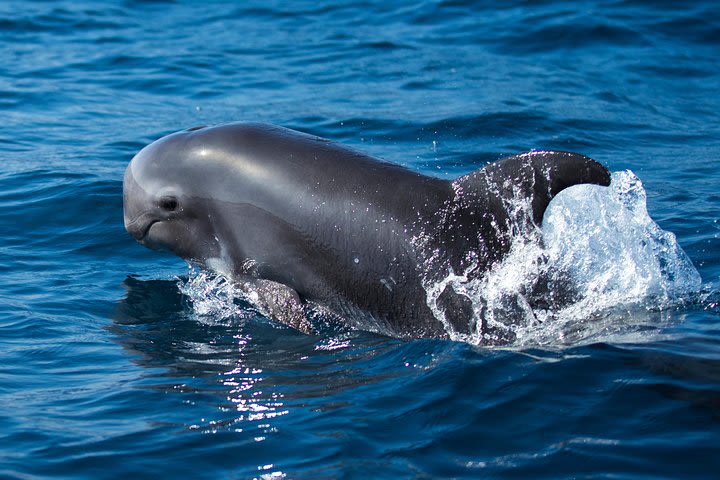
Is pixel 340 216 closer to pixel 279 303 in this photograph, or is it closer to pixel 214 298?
pixel 279 303

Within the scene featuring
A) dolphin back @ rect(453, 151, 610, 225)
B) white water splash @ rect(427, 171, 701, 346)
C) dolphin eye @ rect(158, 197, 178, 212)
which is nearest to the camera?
dolphin back @ rect(453, 151, 610, 225)

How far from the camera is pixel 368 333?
8.52m

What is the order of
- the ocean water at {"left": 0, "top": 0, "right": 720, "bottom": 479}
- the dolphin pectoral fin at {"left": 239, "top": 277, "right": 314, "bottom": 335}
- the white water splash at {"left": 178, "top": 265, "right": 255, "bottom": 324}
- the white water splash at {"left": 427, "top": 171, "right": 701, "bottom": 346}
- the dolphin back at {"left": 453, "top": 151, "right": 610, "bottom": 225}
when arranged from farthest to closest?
the white water splash at {"left": 178, "top": 265, "right": 255, "bottom": 324} → the dolphin pectoral fin at {"left": 239, "top": 277, "right": 314, "bottom": 335} → the white water splash at {"left": 427, "top": 171, "right": 701, "bottom": 346} → the dolphin back at {"left": 453, "top": 151, "right": 610, "bottom": 225} → the ocean water at {"left": 0, "top": 0, "right": 720, "bottom": 479}

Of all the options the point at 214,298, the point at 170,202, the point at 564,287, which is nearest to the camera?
the point at 564,287

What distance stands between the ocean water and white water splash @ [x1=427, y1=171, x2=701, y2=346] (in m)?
0.03

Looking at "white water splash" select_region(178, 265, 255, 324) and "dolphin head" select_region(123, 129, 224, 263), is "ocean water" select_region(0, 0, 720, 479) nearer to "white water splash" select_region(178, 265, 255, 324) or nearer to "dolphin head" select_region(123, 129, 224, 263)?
"white water splash" select_region(178, 265, 255, 324)

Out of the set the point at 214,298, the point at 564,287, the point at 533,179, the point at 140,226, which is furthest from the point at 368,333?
the point at 140,226

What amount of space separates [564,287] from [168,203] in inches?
143

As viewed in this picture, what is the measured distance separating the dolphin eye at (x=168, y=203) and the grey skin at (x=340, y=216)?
0.04ft

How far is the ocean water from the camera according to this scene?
6410 millimetres

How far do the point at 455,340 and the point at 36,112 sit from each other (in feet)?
37.1

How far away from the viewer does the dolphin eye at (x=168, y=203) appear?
9.39m

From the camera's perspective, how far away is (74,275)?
34.8ft

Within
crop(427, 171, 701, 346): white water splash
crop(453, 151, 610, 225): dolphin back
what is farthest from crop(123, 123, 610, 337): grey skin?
crop(427, 171, 701, 346): white water splash
